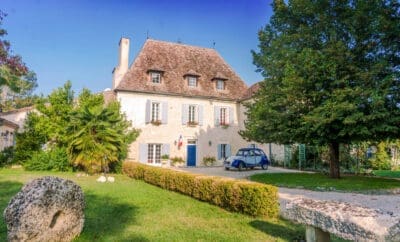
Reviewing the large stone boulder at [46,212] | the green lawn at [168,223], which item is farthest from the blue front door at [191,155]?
the large stone boulder at [46,212]

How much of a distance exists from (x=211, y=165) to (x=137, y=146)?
5.83 metres

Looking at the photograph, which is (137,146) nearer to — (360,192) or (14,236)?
(360,192)

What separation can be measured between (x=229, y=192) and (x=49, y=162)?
13138 mm

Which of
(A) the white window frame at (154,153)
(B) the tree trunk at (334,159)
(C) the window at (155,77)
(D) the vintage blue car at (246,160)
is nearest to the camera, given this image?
(B) the tree trunk at (334,159)

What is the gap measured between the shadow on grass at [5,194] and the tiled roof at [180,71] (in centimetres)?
1021

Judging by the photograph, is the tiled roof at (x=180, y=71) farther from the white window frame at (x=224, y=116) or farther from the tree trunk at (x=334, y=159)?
the tree trunk at (x=334, y=159)

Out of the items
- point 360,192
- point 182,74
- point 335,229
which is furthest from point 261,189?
point 182,74

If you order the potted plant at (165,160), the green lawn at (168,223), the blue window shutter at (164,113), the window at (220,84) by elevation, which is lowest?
the green lawn at (168,223)

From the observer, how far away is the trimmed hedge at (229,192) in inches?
254

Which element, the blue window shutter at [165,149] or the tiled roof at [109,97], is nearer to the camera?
the blue window shutter at [165,149]

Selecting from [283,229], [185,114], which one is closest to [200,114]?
[185,114]

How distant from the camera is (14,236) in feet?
14.1

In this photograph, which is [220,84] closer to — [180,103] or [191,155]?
[180,103]

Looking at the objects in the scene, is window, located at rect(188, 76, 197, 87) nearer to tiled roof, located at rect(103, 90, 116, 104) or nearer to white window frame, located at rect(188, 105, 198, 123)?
white window frame, located at rect(188, 105, 198, 123)
